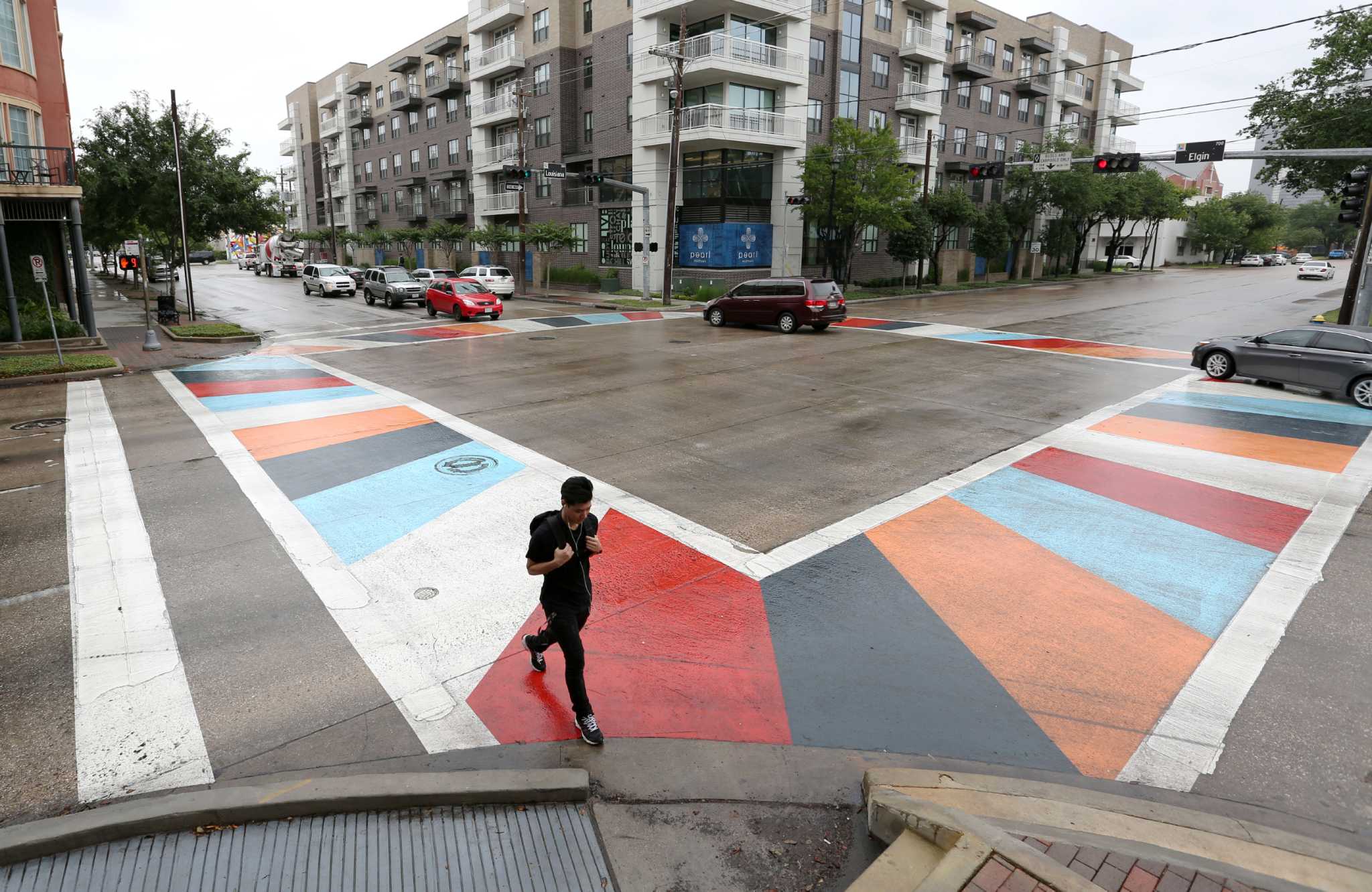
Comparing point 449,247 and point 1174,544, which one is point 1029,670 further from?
point 449,247

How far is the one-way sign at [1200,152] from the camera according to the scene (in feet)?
84.0

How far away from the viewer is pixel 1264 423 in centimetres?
1334

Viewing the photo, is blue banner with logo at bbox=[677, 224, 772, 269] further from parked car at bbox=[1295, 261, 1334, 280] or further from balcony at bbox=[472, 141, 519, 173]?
parked car at bbox=[1295, 261, 1334, 280]

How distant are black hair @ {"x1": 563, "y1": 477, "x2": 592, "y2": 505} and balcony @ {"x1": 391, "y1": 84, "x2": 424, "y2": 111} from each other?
2666 inches

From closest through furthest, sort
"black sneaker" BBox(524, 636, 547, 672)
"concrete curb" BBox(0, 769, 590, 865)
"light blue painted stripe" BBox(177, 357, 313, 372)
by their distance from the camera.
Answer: "concrete curb" BBox(0, 769, 590, 865)
"black sneaker" BBox(524, 636, 547, 672)
"light blue painted stripe" BBox(177, 357, 313, 372)

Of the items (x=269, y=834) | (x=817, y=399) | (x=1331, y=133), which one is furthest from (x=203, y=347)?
(x=1331, y=133)

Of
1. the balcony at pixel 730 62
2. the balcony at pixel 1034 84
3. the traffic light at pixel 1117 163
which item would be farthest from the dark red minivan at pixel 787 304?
the balcony at pixel 1034 84

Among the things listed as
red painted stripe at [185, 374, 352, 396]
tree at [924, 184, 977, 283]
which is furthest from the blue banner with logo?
red painted stripe at [185, 374, 352, 396]

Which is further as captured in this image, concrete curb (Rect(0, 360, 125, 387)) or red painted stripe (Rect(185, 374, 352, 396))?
concrete curb (Rect(0, 360, 125, 387))

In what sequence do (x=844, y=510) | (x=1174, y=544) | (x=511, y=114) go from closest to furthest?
(x=1174, y=544), (x=844, y=510), (x=511, y=114)

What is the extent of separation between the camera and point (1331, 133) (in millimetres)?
29359

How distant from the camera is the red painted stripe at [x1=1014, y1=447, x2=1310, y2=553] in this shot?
28.7 feet

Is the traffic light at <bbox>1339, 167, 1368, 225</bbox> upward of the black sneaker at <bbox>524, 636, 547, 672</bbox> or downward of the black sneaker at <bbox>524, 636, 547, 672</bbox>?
upward

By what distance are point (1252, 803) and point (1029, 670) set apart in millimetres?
1603
